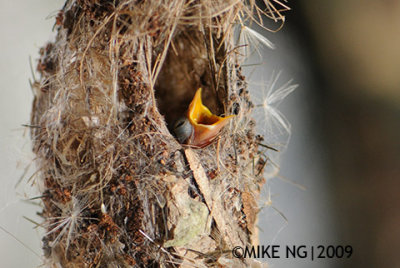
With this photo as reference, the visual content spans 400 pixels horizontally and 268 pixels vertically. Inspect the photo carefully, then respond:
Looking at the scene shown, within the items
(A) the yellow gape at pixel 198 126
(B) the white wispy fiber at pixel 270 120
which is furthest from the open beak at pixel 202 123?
(B) the white wispy fiber at pixel 270 120

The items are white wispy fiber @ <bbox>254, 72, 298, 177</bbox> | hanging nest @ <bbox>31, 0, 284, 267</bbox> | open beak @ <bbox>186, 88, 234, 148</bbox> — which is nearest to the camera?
hanging nest @ <bbox>31, 0, 284, 267</bbox>

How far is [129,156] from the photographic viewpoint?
80 centimetres

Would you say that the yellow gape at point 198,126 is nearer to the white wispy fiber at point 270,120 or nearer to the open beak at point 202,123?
the open beak at point 202,123

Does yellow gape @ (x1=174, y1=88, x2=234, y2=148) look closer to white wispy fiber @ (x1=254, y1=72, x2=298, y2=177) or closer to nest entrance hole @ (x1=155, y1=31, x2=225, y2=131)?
nest entrance hole @ (x1=155, y1=31, x2=225, y2=131)

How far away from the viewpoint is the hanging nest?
0.77m

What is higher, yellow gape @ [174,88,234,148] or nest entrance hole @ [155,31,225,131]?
nest entrance hole @ [155,31,225,131]

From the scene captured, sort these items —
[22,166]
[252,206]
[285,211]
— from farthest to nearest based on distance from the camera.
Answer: [285,211], [22,166], [252,206]

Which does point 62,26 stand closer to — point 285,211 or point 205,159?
point 205,159

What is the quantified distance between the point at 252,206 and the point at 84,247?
0.38m

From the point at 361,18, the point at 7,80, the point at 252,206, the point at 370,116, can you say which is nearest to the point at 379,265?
the point at 370,116

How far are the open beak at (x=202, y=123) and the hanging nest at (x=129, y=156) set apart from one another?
0.09 feet

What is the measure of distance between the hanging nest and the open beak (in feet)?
0.09

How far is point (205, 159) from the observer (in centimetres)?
86

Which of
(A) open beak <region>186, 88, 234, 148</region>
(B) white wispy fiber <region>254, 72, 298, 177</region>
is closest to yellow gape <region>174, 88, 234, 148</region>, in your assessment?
(A) open beak <region>186, 88, 234, 148</region>
